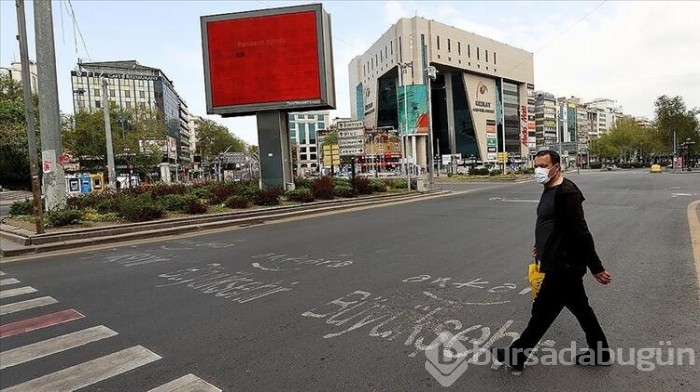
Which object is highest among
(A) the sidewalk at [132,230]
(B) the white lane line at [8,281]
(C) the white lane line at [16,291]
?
(A) the sidewalk at [132,230]

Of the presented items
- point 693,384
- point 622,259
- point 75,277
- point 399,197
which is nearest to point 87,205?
point 75,277

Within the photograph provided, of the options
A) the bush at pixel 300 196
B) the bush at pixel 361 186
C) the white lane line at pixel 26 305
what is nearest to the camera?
the white lane line at pixel 26 305

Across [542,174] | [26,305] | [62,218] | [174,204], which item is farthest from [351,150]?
[542,174]

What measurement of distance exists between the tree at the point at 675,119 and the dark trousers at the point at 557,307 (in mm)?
78495

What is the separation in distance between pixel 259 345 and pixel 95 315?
2517mm

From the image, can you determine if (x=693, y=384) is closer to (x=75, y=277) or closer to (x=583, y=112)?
(x=75, y=277)

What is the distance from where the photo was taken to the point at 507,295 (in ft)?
19.2

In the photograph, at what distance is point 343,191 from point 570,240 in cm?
1899

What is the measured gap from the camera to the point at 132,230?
12984mm

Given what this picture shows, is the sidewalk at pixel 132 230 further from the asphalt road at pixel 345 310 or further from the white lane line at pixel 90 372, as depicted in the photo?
the white lane line at pixel 90 372

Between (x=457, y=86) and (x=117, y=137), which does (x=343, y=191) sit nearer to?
(x=117, y=137)

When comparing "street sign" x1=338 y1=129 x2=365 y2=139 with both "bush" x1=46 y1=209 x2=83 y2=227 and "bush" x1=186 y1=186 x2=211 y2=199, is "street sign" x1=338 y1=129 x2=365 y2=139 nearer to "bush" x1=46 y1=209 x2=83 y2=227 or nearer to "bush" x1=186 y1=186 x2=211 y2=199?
"bush" x1=186 y1=186 x2=211 y2=199

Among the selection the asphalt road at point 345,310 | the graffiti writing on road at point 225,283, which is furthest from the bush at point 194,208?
the graffiti writing on road at point 225,283

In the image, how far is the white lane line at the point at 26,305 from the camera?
602 centimetres
